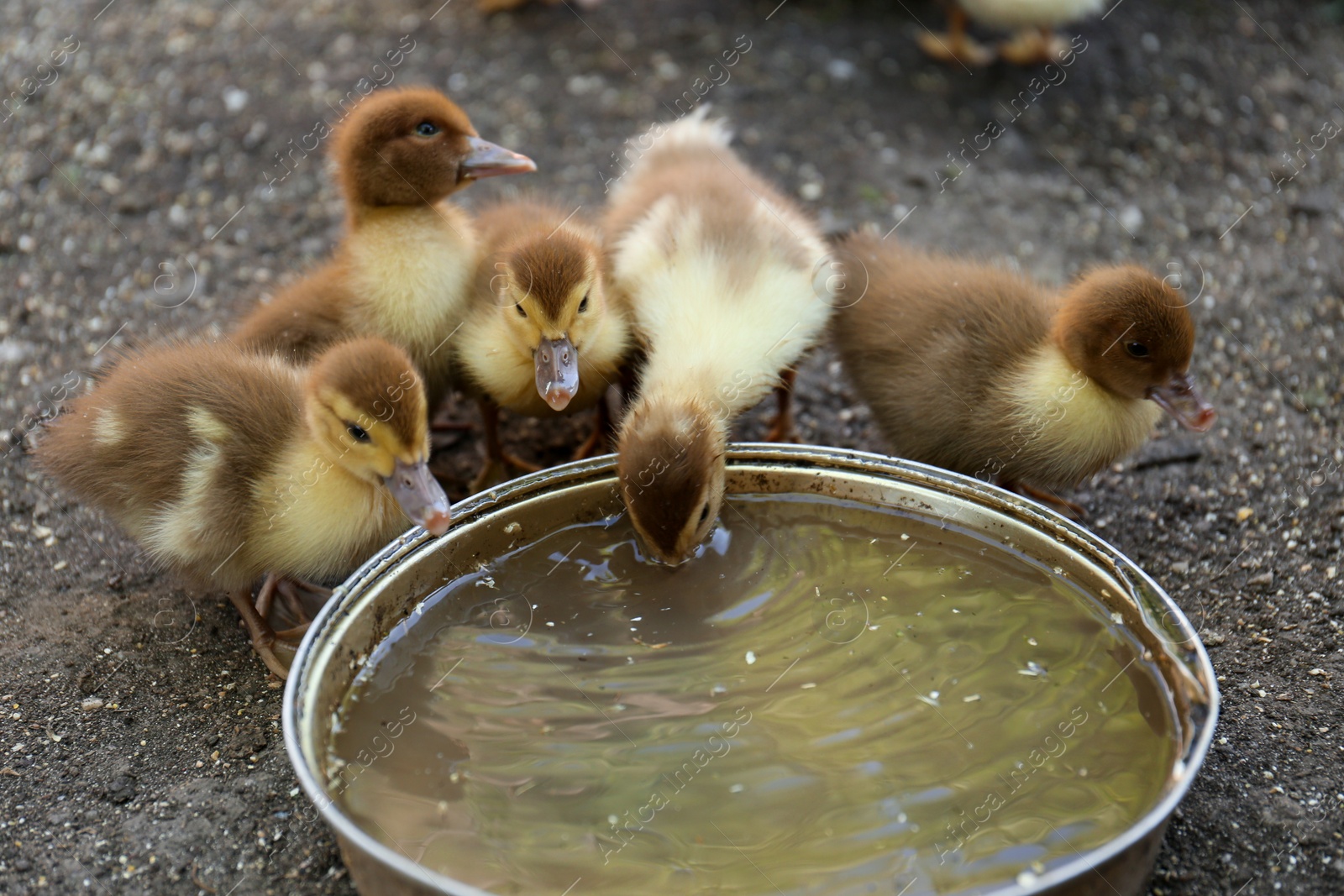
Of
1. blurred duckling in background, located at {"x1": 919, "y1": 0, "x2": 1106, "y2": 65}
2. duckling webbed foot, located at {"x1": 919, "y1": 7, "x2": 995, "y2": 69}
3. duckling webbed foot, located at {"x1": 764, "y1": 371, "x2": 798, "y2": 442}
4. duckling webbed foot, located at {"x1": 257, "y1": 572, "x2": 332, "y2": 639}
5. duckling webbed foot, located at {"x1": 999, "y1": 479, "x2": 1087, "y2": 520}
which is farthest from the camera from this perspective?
duckling webbed foot, located at {"x1": 919, "y1": 7, "x2": 995, "y2": 69}

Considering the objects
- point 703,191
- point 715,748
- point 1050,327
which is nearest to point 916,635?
point 715,748

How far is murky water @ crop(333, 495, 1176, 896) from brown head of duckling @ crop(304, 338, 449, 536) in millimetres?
280

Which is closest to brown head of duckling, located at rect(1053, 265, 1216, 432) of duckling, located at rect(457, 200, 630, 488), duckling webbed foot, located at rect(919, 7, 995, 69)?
duckling, located at rect(457, 200, 630, 488)

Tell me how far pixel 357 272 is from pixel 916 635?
189 cm

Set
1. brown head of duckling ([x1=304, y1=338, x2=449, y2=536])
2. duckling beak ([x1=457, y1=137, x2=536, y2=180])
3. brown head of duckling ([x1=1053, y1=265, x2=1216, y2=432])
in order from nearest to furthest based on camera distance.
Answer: brown head of duckling ([x1=304, y1=338, x2=449, y2=536]) → brown head of duckling ([x1=1053, y1=265, x2=1216, y2=432]) → duckling beak ([x1=457, y1=137, x2=536, y2=180])

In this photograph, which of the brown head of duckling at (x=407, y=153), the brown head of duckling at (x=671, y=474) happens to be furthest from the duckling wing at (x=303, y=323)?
the brown head of duckling at (x=671, y=474)

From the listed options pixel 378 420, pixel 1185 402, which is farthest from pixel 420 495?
pixel 1185 402

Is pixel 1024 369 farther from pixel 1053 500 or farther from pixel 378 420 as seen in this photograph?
pixel 378 420

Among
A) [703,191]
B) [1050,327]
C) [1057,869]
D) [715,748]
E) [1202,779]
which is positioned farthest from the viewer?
[703,191]

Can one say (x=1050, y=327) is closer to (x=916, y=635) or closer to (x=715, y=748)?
(x=916, y=635)

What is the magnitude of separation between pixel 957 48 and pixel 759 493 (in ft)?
11.5

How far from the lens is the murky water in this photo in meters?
2.27

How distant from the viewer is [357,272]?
346 centimetres

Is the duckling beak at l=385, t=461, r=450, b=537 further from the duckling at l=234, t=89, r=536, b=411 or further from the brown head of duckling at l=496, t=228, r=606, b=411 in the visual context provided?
the duckling at l=234, t=89, r=536, b=411
